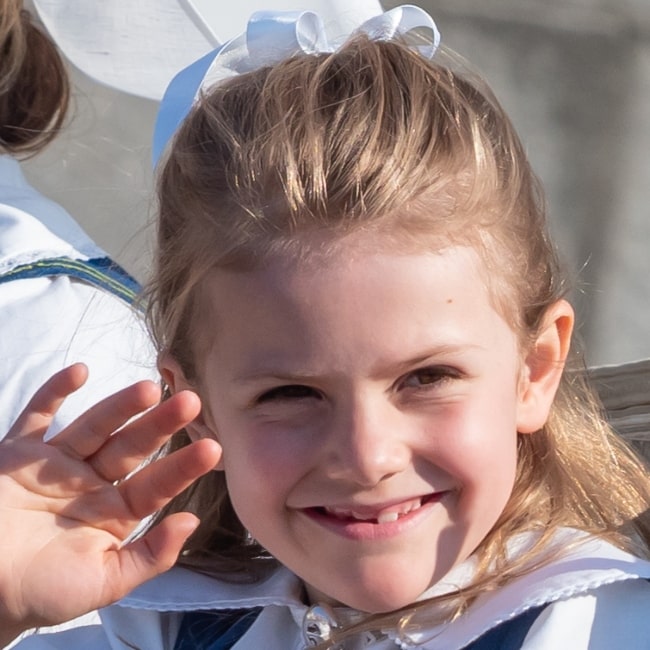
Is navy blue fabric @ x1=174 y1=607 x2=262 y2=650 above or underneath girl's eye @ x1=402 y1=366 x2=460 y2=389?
underneath

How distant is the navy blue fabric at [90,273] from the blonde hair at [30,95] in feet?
0.65

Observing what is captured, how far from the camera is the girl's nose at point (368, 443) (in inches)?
42.1

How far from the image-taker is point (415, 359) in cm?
109

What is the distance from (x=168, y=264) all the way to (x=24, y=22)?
1.83 ft

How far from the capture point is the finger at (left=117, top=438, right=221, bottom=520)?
1.04m

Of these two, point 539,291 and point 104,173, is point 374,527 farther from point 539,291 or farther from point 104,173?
point 104,173

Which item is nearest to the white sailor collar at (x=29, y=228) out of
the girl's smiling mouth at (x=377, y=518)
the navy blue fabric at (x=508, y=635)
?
the girl's smiling mouth at (x=377, y=518)

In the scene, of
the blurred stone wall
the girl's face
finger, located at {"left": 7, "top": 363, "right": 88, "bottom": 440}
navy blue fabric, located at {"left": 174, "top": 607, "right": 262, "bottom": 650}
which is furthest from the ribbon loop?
the blurred stone wall

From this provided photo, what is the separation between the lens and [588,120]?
3.05 m

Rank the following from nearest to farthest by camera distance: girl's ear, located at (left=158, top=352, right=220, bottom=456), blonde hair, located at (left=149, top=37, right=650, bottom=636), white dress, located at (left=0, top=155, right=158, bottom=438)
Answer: blonde hair, located at (left=149, top=37, right=650, bottom=636)
girl's ear, located at (left=158, top=352, right=220, bottom=456)
white dress, located at (left=0, top=155, right=158, bottom=438)

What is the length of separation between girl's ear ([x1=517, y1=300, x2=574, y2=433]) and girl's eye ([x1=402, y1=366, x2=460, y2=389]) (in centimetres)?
12

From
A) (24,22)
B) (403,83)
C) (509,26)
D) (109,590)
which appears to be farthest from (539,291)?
(509,26)

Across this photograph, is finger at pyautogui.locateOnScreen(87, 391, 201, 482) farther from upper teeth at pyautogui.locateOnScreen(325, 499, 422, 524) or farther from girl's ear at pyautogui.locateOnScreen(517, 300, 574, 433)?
girl's ear at pyautogui.locateOnScreen(517, 300, 574, 433)

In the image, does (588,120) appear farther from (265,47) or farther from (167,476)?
(167,476)
